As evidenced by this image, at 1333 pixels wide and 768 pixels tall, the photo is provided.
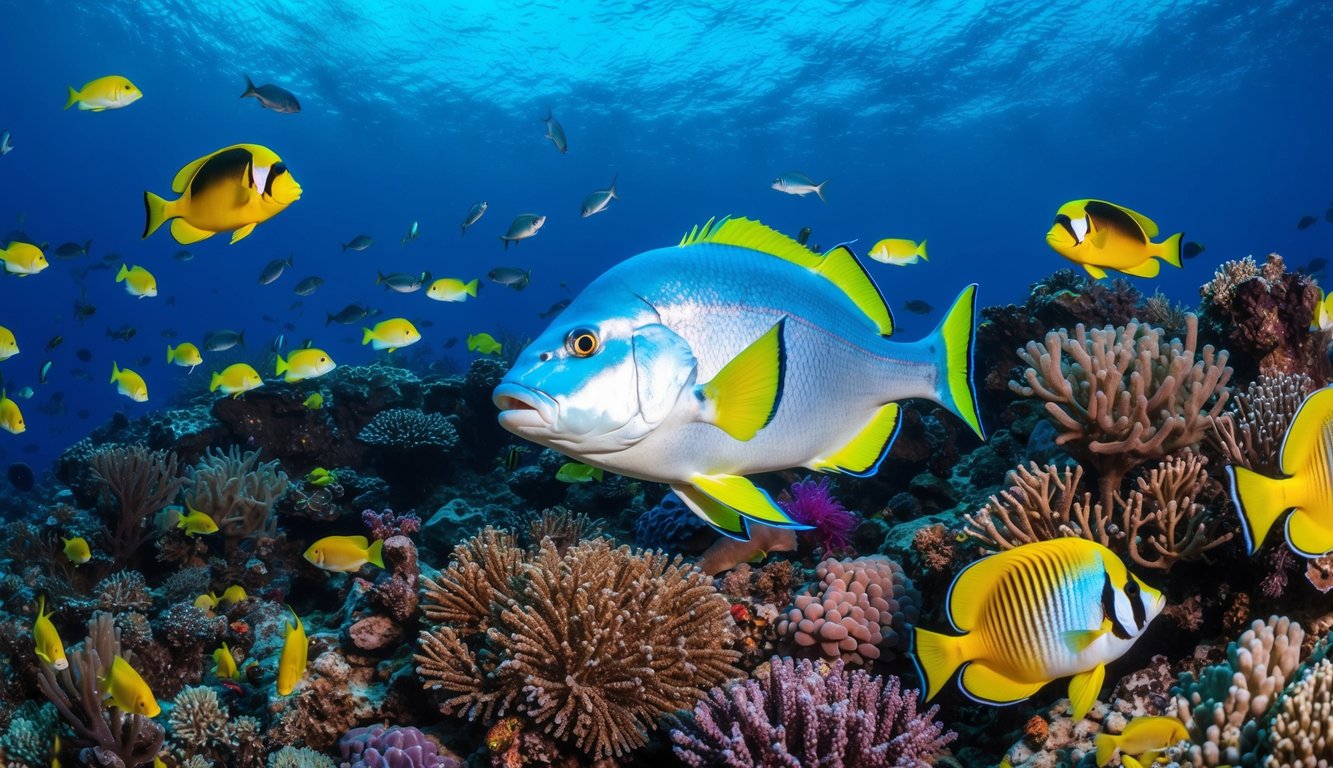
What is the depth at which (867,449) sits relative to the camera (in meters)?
2.03

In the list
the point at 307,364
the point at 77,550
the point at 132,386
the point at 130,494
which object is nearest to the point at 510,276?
the point at 307,364

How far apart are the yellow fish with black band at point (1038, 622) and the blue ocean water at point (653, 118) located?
2122cm

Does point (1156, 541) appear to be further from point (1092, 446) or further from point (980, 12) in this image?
point (980, 12)

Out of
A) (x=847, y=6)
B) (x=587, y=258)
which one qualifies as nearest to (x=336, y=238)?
(x=587, y=258)

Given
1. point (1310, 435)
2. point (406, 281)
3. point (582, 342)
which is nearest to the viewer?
point (582, 342)

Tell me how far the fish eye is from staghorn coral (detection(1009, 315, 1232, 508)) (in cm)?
281

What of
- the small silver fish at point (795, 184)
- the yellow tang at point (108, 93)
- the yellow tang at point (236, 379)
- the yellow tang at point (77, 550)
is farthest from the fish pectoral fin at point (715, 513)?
the small silver fish at point (795, 184)

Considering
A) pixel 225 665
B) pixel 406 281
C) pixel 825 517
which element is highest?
pixel 406 281

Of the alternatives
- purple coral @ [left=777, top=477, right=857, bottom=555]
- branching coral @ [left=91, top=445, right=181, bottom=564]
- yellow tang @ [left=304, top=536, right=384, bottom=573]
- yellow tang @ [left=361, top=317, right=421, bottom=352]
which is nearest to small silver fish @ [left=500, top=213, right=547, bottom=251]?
yellow tang @ [left=361, top=317, right=421, bottom=352]

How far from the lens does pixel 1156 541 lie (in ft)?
9.76

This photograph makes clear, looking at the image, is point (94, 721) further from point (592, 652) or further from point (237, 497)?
point (237, 497)

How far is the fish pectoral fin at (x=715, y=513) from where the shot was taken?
5.69 feet

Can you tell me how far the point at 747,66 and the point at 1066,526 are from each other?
4182 cm

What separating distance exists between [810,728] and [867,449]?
45.4 inches
